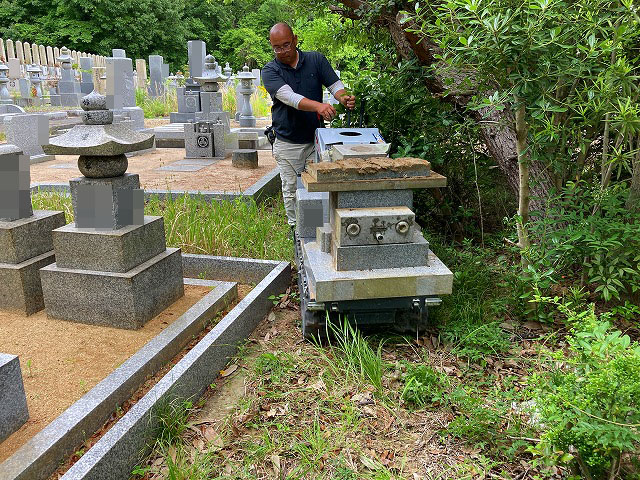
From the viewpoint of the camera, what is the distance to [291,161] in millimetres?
4863

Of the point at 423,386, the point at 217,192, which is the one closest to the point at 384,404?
the point at 423,386

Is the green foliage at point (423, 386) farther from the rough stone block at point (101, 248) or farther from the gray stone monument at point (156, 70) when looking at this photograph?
the gray stone monument at point (156, 70)

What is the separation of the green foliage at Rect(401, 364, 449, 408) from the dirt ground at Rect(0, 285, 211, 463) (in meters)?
1.77

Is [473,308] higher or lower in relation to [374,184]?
lower

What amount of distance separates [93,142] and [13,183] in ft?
2.64

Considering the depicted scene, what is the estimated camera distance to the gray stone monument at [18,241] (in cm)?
360

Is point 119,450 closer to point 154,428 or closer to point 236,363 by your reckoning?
point 154,428

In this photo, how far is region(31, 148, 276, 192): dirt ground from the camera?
297 inches

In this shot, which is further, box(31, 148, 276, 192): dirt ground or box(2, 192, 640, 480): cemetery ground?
box(31, 148, 276, 192): dirt ground

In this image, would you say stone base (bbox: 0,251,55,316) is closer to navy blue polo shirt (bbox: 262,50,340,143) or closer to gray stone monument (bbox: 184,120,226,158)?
navy blue polo shirt (bbox: 262,50,340,143)

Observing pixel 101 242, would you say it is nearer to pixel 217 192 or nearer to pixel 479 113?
pixel 217 192

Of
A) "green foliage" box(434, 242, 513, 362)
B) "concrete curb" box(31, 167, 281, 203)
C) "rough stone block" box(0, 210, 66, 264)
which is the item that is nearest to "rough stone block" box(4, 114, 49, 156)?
"concrete curb" box(31, 167, 281, 203)

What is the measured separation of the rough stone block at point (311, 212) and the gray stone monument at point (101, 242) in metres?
1.14

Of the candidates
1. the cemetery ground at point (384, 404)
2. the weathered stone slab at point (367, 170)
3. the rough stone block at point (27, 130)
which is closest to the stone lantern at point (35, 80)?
the rough stone block at point (27, 130)
